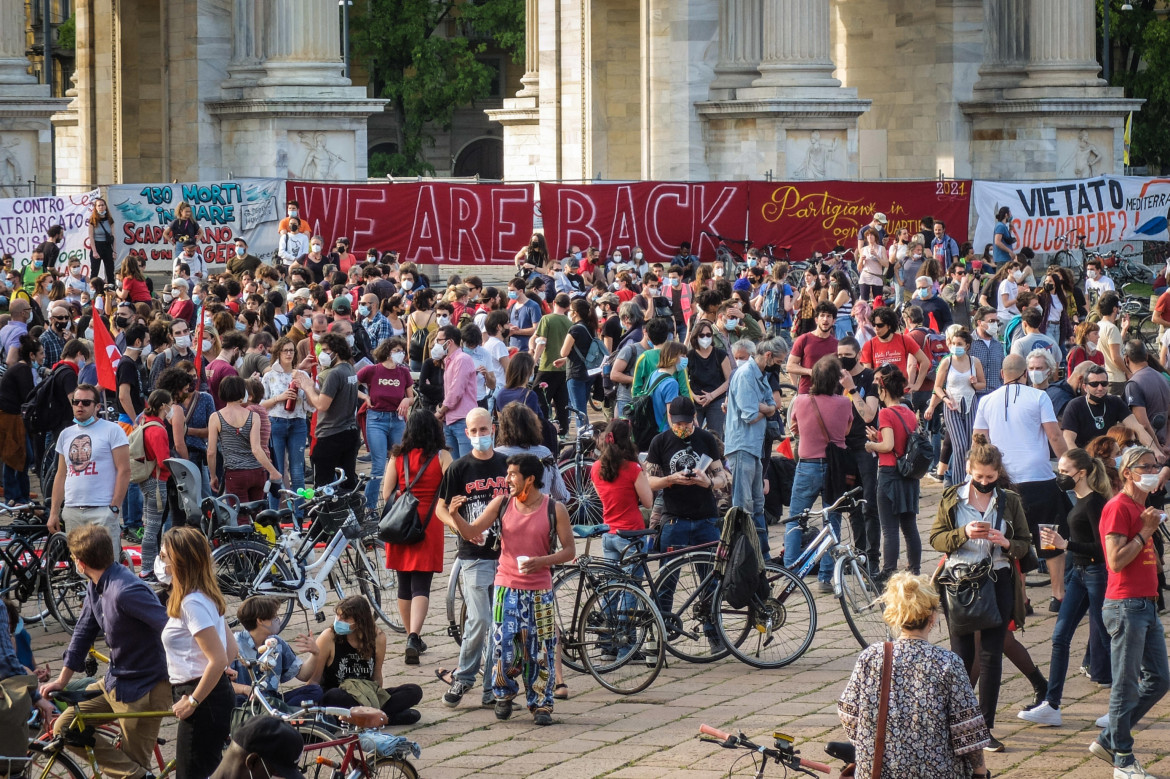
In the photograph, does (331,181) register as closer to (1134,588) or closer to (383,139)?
(1134,588)

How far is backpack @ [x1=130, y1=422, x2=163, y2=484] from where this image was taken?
13.4 meters

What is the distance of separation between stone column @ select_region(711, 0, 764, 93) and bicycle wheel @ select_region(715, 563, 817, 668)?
22.0 meters

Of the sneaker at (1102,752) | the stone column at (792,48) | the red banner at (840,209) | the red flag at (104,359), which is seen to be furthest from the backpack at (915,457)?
the stone column at (792,48)

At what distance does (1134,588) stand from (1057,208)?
21.2 metres

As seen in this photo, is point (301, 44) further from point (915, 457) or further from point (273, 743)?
point (273, 743)

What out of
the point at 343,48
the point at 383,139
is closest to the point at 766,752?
the point at 343,48

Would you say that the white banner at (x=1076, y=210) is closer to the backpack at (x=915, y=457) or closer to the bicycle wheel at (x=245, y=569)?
the backpack at (x=915, y=457)

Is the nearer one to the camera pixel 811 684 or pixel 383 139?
pixel 811 684

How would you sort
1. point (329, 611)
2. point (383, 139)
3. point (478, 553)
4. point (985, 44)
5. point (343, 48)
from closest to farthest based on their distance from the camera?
point (478, 553)
point (329, 611)
point (985, 44)
point (343, 48)
point (383, 139)

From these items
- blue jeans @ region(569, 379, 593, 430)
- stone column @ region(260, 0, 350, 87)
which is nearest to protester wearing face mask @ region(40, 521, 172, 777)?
blue jeans @ region(569, 379, 593, 430)

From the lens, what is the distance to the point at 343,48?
6719 centimetres

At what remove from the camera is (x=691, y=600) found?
456 inches

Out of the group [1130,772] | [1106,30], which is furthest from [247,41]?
[1130,772]

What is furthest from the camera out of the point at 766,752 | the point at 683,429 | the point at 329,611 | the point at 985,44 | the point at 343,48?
the point at 343,48
